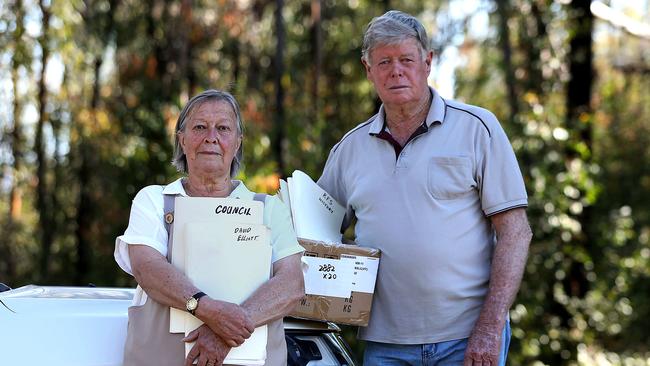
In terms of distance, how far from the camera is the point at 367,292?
12.1 feet

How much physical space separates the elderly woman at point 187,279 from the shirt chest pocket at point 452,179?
60 cm

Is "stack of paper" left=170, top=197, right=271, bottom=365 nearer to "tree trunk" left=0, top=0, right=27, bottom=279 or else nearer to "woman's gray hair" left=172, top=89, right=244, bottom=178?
"woman's gray hair" left=172, top=89, right=244, bottom=178

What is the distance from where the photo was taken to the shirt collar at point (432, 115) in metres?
3.71

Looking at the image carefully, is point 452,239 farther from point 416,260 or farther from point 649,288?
point 649,288

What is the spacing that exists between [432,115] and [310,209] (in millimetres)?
623

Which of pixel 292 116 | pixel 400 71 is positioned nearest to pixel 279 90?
pixel 292 116

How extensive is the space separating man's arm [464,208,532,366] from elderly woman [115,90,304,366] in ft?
2.29

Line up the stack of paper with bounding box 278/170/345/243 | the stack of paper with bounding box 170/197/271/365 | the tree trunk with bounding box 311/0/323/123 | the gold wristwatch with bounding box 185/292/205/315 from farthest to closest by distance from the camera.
→ 1. the tree trunk with bounding box 311/0/323/123
2. the stack of paper with bounding box 278/170/345/243
3. the stack of paper with bounding box 170/197/271/365
4. the gold wristwatch with bounding box 185/292/205/315

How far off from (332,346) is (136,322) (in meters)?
0.93

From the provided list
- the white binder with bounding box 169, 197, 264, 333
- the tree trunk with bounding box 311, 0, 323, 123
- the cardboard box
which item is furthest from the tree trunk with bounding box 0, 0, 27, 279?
the white binder with bounding box 169, 197, 264, 333

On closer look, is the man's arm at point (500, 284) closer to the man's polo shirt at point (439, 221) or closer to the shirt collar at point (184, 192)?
the man's polo shirt at point (439, 221)

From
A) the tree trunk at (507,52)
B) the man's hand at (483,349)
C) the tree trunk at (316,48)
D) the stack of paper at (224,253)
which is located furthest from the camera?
the tree trunk at (316,48)

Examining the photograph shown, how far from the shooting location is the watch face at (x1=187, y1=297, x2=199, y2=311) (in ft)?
9.98

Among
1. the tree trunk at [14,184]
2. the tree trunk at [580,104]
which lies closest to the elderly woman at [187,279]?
the tree trunk at [580,104]
